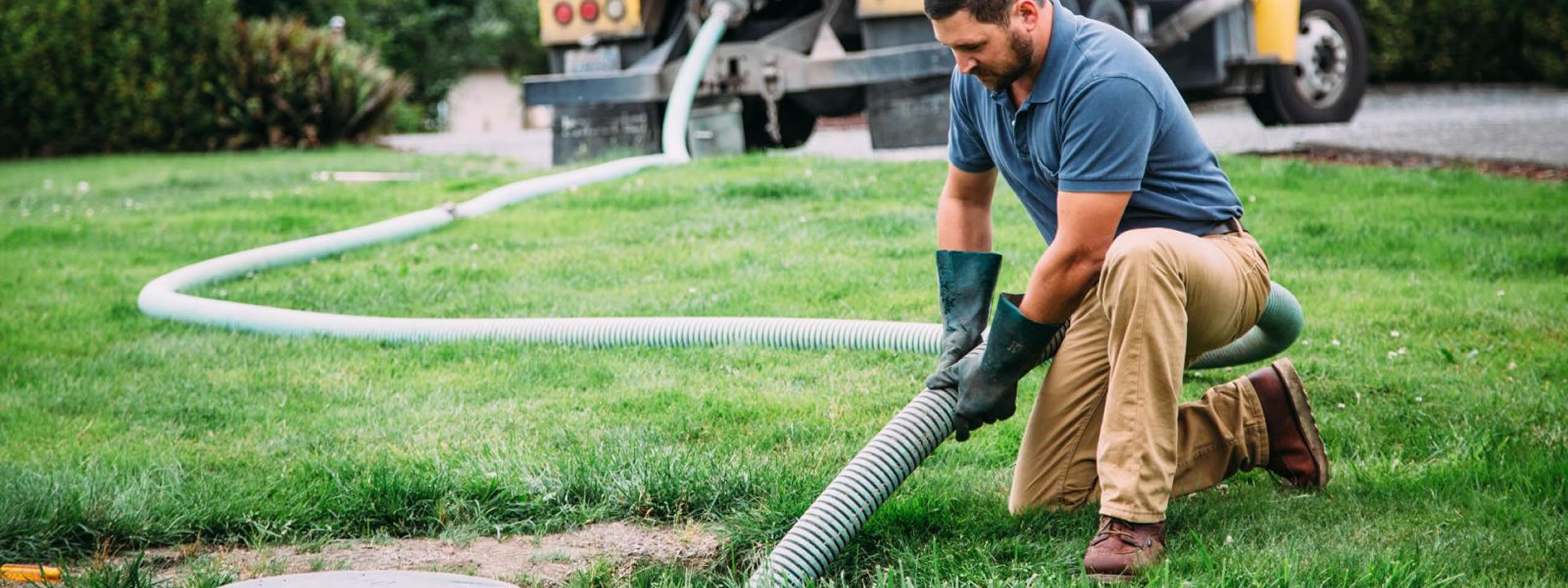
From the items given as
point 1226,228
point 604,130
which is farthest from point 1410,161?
point 1226,228

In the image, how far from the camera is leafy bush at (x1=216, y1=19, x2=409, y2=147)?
55.7ft

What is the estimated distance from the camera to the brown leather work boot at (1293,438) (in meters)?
3.41

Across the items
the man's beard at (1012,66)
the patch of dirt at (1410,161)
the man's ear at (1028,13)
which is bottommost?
the patch of dirt at (1410,161)

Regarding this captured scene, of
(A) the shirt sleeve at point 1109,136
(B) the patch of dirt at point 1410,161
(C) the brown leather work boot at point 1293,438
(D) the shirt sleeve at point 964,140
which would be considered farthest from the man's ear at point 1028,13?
(B) the patch of dirt at point 1410,161

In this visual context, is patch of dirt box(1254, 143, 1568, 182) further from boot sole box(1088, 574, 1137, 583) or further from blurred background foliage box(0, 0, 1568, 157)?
blurred background foliage box(0, 0, 1568, 157)

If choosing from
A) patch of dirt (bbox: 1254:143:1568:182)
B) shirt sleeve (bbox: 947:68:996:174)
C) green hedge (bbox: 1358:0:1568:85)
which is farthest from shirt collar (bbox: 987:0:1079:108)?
green hedge (bbox: 1358:0:1568:85)

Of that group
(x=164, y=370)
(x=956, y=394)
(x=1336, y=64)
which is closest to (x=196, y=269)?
(x=164, y=370)

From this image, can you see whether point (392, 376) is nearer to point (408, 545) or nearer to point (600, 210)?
point (408, 545)

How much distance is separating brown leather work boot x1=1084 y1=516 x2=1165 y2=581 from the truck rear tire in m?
8.49

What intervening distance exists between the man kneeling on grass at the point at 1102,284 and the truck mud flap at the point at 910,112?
512 cm

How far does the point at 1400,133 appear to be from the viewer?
1167 centimetres

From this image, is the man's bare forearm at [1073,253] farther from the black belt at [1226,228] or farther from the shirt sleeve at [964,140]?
the shirt sleeve at [964,140]

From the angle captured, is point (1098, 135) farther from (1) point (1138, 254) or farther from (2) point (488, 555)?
(2) point (488, 555)

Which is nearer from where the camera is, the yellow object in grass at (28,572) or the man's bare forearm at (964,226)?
the yellow object in grass at (28,572)
